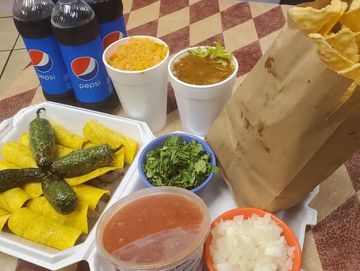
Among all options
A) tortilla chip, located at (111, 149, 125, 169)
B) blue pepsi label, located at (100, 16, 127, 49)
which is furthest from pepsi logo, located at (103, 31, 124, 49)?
tortilla chip, located at (111, 149, 125, 169)

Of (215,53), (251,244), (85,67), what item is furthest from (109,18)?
(251,244)

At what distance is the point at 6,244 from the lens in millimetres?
838

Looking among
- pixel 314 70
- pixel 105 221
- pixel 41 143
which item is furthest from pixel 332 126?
pixel 41 143

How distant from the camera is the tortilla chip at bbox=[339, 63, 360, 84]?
1.94 feet

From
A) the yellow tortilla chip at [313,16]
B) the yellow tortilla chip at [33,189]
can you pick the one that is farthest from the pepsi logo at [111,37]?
the yellow tortilla chip at [313,16]

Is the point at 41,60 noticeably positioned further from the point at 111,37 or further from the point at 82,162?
the point at 82,162

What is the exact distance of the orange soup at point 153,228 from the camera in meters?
0.71

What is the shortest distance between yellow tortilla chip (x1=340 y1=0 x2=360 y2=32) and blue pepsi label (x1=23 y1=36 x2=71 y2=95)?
2.29ft

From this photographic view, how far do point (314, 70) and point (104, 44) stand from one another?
0.68 meters

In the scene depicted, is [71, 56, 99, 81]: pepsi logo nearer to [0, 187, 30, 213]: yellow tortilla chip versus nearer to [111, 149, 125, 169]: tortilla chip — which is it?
[111, 149, 125, 169]: tortilla chip

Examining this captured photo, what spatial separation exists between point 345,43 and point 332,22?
2.0 inches

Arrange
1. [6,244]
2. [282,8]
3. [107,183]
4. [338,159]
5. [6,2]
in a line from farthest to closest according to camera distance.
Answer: [6,2] < [282,8] < [107,183] < [6,244] < [338,159]

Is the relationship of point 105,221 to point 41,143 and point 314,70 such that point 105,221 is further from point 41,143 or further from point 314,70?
point 314,70

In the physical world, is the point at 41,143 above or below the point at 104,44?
below
